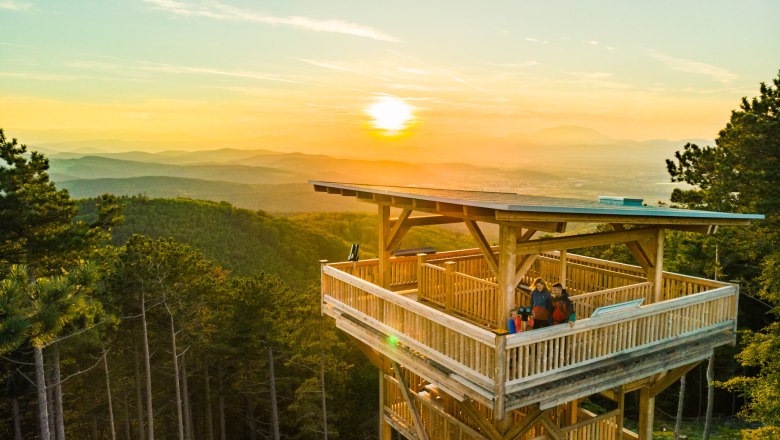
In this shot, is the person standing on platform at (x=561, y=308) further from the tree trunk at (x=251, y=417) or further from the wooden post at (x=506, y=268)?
the tree trunk at (x=251, y=417)

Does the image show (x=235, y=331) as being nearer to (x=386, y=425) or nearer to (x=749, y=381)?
(x=386, y=425)

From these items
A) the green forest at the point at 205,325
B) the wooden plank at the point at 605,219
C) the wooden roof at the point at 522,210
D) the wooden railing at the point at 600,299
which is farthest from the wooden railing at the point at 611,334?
the green forest at the point at 205,325

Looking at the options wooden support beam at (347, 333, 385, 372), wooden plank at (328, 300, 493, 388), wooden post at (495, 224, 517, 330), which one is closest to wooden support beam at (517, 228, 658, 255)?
wooden post at (495, 224, 517, 330)

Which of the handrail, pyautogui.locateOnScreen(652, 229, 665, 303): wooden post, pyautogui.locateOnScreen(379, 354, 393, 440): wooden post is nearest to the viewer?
the handrail

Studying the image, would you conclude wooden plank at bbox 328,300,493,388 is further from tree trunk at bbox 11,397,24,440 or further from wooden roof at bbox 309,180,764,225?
tree trunk at bbox 11,397,24,440

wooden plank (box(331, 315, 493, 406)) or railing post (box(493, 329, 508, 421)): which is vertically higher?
railing post (box(493, 329, 508, 421))

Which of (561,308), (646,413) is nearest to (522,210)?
(561,308)
